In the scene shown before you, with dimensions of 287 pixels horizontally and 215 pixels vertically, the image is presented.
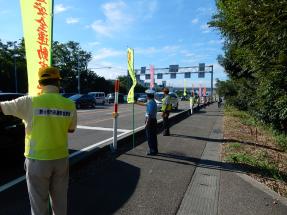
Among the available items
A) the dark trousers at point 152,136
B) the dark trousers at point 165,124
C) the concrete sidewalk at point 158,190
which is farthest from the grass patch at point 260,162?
the dark trousers at point 165,124

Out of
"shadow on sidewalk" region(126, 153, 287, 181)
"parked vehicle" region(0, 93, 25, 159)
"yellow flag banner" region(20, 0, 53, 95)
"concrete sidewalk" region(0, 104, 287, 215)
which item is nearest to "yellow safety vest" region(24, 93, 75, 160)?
"yellow flag banner" region(20, 0, 53, 95)

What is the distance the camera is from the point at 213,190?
6.27m

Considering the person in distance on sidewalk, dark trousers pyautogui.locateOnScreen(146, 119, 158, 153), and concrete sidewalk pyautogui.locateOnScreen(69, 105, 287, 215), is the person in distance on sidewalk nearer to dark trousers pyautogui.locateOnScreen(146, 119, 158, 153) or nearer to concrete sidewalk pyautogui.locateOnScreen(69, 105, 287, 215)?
dark trousers pyautogui.locateOnScreen(146, 119, 158, 153)

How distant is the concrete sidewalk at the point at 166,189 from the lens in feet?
17.2

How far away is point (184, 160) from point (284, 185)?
2.51 metres

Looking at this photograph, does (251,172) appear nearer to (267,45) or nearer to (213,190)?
(213,190)

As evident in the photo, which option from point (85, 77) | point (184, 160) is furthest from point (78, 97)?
point (85, 77)

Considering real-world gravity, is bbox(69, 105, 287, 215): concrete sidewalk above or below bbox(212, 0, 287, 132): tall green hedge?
below

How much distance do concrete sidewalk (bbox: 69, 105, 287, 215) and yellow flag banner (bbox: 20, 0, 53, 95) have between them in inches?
81.4

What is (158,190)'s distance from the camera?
19.9ft

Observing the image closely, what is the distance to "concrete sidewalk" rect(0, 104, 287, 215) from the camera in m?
5.18

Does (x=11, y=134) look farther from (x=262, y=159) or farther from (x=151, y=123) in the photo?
(x=262, y=159)

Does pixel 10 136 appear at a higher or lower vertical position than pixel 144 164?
higher

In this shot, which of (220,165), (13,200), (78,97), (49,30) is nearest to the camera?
(49,30)
